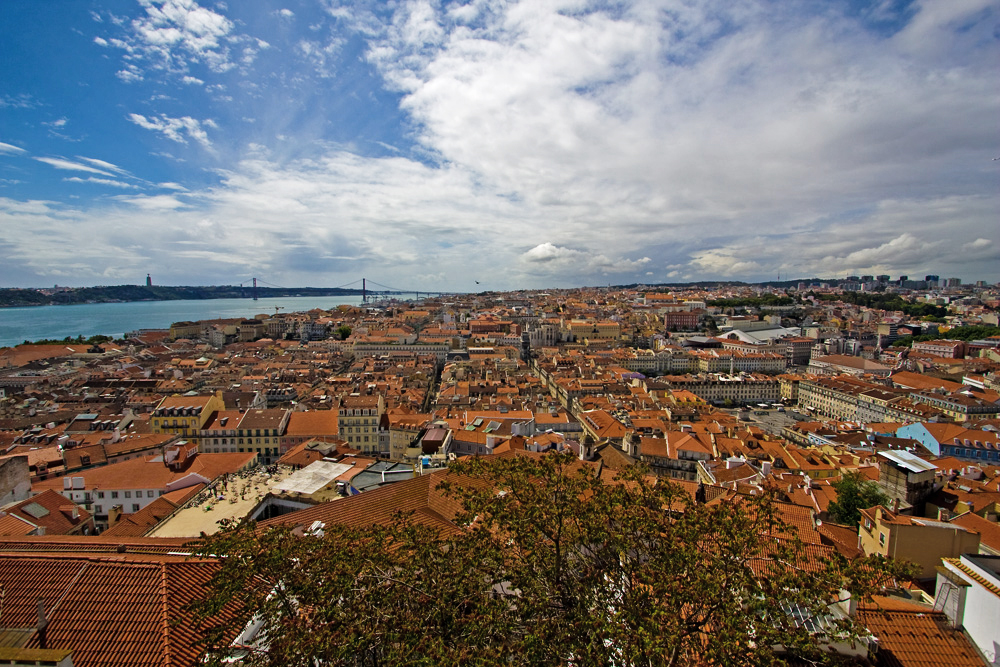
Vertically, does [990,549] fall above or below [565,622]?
below

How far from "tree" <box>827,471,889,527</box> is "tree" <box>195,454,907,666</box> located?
9.82m

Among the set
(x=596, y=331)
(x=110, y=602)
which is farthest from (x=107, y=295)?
(x=110, y=602)

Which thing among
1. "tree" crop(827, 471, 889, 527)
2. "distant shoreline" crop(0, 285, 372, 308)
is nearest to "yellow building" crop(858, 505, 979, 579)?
"tree" crop(827, 471, 889, 527)

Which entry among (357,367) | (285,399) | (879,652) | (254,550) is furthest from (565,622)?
(357,367)

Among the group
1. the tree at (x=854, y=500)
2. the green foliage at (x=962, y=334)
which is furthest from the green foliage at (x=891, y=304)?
the tree at (x=854, y=500)

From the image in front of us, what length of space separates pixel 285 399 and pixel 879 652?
30773mm

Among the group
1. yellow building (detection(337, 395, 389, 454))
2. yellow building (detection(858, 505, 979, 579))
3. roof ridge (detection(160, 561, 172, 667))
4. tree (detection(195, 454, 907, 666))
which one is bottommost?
yellow building (detection(337, 395, 389, 454))

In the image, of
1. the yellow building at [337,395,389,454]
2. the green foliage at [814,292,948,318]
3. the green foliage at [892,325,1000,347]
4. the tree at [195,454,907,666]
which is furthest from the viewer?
the green foliage at [814,292,948,318]

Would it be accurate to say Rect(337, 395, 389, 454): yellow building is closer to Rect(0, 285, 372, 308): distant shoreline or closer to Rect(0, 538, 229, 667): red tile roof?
Rect(0, 538, 229, 667): red tile roof

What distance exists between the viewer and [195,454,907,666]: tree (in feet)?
10.2

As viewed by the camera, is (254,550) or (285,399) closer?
(254,550)

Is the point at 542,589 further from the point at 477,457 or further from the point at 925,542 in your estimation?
the point at 925,542

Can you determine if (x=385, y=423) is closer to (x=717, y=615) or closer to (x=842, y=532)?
(x=842, y=532)

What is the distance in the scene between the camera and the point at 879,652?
171 inches
